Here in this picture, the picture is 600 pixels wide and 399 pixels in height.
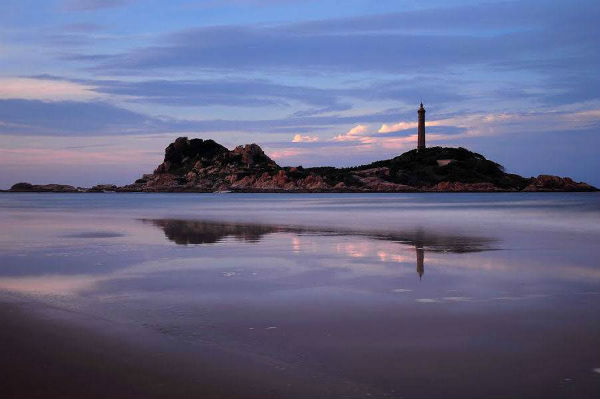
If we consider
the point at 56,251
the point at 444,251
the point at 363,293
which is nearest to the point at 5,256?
the point at 56,251

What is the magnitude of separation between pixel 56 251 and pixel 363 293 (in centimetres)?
1272

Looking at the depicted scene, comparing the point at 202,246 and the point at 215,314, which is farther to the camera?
the point at 202,246

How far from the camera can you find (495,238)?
1004 inches

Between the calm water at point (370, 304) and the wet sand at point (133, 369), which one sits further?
the calm water at point (370, 304)

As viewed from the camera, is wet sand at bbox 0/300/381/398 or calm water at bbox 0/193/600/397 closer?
wet sand at bbox 0/300/381/398

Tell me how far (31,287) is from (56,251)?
7823 millimetres

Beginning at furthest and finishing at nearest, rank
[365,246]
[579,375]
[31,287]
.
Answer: [365,246], [31,287], [579,375]

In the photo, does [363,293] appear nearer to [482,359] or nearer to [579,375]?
[482,359]

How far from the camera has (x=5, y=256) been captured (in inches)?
730

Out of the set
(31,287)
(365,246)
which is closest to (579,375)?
(31,287)

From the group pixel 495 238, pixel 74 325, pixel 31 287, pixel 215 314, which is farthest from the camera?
pixel 495 238

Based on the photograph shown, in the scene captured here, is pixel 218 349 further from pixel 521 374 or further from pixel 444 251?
pixel 444 251

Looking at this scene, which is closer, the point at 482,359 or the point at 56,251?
the point at 482,359

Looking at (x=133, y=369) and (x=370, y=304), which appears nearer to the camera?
(x=133, y=369)
